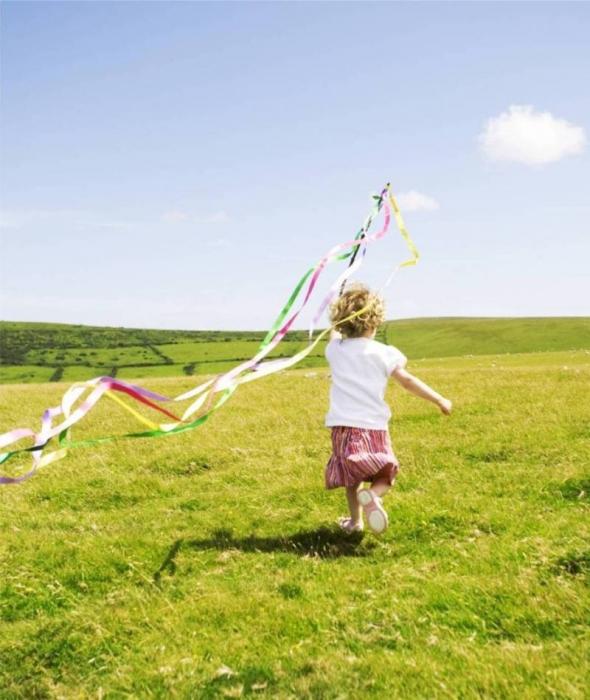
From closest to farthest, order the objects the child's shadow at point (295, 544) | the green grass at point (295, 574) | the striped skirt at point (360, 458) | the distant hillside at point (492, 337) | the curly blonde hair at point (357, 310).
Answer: the green grass at point (295, 574)
the child's shadow at point (295, 544)
the striped skirt at point (360, 458)
the curly blonde hair at point (357, 310)
the distant hillside at point (492, 337)

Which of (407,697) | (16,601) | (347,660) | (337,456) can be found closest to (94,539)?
(16,601)

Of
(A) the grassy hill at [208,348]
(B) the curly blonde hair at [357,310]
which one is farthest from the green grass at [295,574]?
(A) the grassy hill at [208,348]

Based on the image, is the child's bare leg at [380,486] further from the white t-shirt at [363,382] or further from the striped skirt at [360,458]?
the white t-shirt at [363,382]

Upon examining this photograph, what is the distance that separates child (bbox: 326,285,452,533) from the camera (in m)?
7.53

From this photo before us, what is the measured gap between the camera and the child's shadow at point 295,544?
7219 millimetres

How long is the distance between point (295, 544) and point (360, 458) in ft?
4.09

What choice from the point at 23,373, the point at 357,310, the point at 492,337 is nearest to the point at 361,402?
the point at 357,310

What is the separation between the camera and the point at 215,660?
5.12m

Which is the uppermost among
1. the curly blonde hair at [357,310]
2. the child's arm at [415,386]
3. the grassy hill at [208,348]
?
the curly blonde hair at [357,310]

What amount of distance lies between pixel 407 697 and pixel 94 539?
4761 millimetres

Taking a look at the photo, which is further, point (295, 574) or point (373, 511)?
point (373, 511)

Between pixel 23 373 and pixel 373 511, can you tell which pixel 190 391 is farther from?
pixel 23 373

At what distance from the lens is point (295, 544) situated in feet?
24.6

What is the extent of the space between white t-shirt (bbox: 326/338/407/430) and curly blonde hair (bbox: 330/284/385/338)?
0.53 ft
